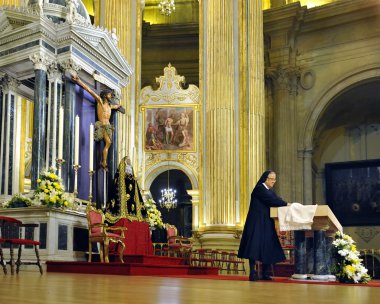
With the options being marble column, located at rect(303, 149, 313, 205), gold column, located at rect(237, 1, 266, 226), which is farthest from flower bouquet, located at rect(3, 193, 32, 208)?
marble column, located at rect(303, 149, 313, 205)

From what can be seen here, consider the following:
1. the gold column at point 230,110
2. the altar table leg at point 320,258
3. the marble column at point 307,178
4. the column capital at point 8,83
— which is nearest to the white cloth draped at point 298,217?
the altar table leg at point 320,258

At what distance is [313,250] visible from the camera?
7.35 meters

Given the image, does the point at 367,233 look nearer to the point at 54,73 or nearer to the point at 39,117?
Answer: the point at 54,73

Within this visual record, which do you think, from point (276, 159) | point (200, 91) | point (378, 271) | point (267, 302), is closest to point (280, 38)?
point (276, 159)

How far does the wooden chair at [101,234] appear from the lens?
8.72 m

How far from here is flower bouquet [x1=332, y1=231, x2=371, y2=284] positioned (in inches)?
274

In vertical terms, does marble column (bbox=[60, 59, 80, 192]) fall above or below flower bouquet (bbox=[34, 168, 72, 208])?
above

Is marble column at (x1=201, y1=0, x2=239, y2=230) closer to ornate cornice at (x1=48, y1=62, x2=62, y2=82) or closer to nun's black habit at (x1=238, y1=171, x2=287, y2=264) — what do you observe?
ornate cornice at (x1=48, y1=62, x2=62, y2=82)

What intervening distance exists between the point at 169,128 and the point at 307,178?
5.75 meters

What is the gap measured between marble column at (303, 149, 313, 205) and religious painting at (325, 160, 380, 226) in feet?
4.53

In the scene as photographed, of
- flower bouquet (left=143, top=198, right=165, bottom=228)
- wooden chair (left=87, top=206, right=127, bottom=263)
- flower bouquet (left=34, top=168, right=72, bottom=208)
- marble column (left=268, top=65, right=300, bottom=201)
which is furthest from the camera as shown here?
marble column (left=268, top=65, right=300, bottom=201)

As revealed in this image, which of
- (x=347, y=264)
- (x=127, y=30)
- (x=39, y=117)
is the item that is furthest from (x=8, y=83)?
(x=127, y=30)

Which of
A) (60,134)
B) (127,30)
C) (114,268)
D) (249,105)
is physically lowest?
(114,268)

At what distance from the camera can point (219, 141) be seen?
52.1 ft
